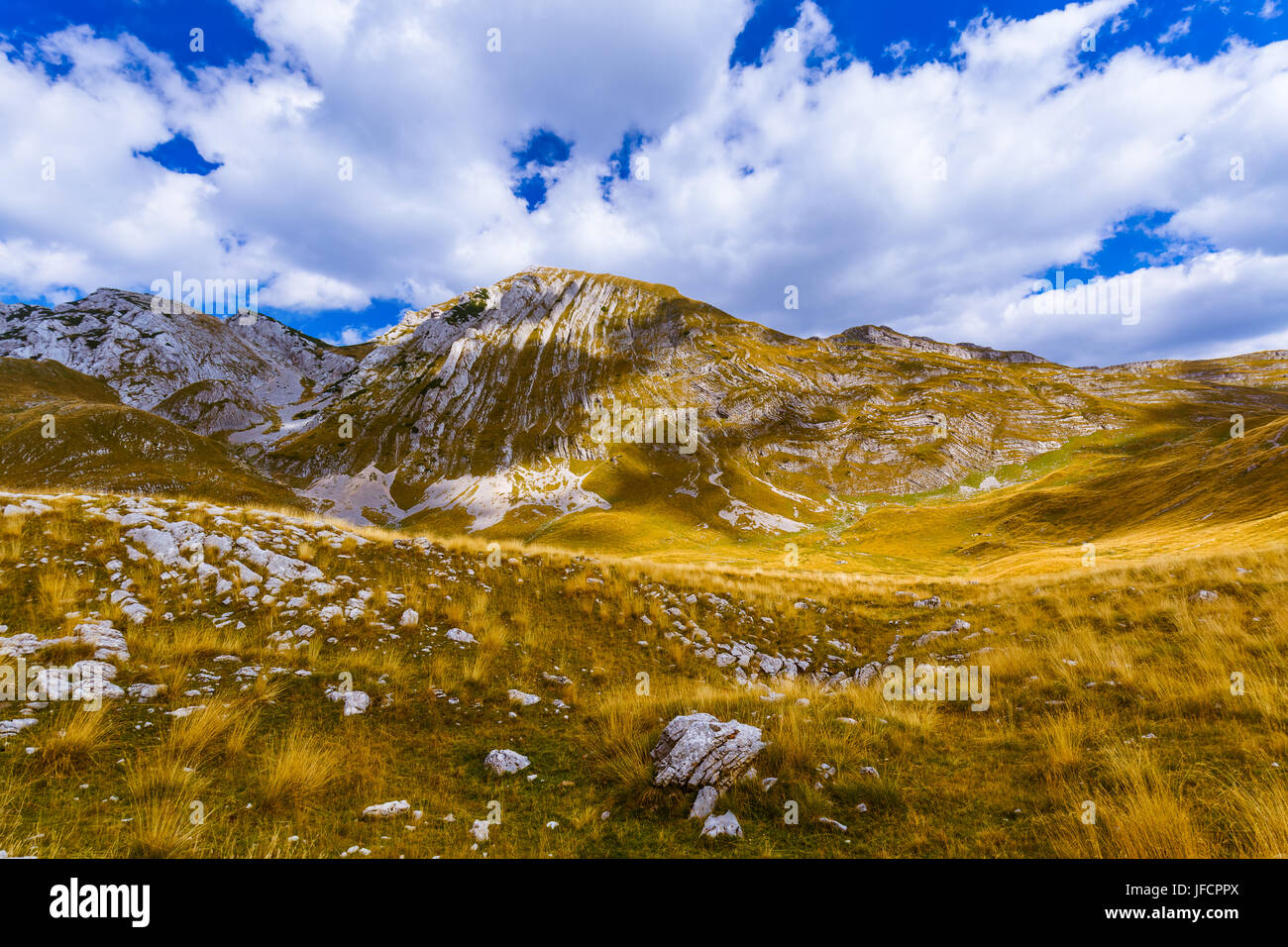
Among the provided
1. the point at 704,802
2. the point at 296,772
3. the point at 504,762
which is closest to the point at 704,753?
the point at 704,802

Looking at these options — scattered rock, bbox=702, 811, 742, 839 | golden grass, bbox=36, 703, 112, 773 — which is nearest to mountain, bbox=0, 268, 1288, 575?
scattered rock, bbox=702, 811, 742, 839

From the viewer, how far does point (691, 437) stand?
477 feet

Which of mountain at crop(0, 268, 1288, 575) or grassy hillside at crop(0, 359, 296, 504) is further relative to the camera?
grassy hillside at crop(0, 359, 296, 504)

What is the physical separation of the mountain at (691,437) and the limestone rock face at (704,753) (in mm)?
65781

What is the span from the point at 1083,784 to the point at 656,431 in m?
144

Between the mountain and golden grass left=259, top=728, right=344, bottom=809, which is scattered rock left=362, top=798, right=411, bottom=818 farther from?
the mountain

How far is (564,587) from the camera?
13625 millimetres

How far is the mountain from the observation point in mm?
98812

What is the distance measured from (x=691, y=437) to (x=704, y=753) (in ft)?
464

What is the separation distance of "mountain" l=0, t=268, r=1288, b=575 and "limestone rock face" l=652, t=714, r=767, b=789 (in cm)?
6578

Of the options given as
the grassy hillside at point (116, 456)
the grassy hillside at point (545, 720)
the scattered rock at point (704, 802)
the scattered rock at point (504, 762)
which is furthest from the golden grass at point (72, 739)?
the grassy hillside at point (116, 456)

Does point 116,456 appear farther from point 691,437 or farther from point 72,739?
point 72,739

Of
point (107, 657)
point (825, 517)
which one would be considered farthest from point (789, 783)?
point (825, 517)

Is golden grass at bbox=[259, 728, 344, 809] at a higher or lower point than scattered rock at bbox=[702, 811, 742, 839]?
higher
